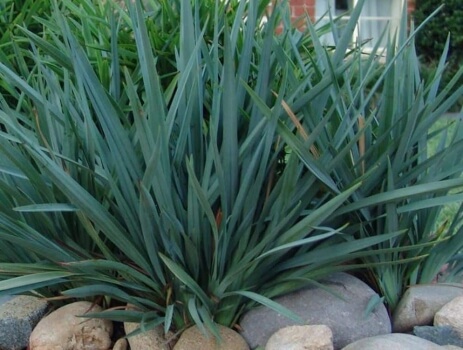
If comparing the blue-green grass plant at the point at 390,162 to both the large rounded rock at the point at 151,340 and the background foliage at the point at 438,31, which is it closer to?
the large rounded rock at the point at 151,340

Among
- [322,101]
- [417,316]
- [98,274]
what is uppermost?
[322,101]

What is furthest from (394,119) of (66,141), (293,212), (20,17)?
(20,17)

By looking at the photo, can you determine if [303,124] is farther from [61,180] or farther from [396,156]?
[61,180]

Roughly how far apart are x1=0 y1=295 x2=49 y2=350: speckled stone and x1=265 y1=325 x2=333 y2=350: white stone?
90cm

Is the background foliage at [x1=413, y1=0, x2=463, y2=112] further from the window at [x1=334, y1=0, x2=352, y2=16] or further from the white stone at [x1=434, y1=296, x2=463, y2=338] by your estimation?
the white stone at [x1=434, y1=296, x2=463, y2=338]

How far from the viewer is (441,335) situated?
2.69 metres

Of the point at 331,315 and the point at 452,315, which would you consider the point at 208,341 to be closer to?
the point at 331,315

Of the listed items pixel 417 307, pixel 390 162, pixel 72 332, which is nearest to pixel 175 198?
pixel 72 332

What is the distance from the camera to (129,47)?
354 cm

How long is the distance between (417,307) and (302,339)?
531mm

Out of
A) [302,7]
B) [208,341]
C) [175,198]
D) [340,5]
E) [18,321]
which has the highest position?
[175,198]

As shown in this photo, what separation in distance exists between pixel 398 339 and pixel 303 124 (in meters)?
0.79

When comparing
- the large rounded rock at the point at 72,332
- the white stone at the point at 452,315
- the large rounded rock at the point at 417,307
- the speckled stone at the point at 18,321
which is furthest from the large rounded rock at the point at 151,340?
the white stone at the point at 452,315

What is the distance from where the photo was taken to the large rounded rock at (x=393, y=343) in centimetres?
247
